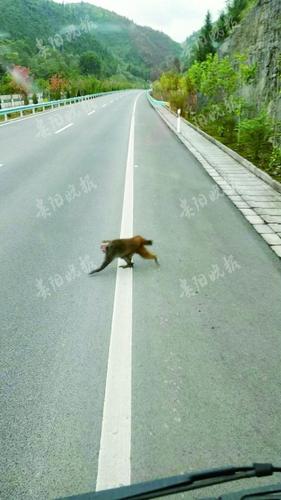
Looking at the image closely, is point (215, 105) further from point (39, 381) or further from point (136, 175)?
point (39, 381)

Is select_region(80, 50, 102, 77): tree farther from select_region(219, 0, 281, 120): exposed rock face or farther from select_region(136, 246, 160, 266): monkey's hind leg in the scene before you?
select_region(136, 246, 160, 266): monkey's hind leg

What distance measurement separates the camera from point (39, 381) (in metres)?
3.05

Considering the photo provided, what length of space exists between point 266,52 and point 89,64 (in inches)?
4680

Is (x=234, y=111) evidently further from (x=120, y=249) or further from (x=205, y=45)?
(x=205, y=45)

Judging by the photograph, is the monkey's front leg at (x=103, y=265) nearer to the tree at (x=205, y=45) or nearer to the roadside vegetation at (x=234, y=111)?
the roadside vegetation at (x=234, y=111)

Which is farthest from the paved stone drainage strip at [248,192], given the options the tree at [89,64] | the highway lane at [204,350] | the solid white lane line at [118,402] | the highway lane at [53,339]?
the tree at [89,64]

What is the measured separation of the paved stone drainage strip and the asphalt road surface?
34 cm

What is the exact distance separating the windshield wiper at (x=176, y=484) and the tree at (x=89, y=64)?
415 feet

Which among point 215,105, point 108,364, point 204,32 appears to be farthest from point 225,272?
point 204,32

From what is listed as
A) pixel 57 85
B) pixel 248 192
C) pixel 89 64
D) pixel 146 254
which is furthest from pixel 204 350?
pixel 89 64

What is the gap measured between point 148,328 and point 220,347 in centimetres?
70

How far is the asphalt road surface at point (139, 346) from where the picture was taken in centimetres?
246

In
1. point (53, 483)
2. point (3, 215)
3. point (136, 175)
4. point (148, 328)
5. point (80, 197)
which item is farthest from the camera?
point (136, 175)

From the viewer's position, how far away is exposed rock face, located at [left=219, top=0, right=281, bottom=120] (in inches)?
588
